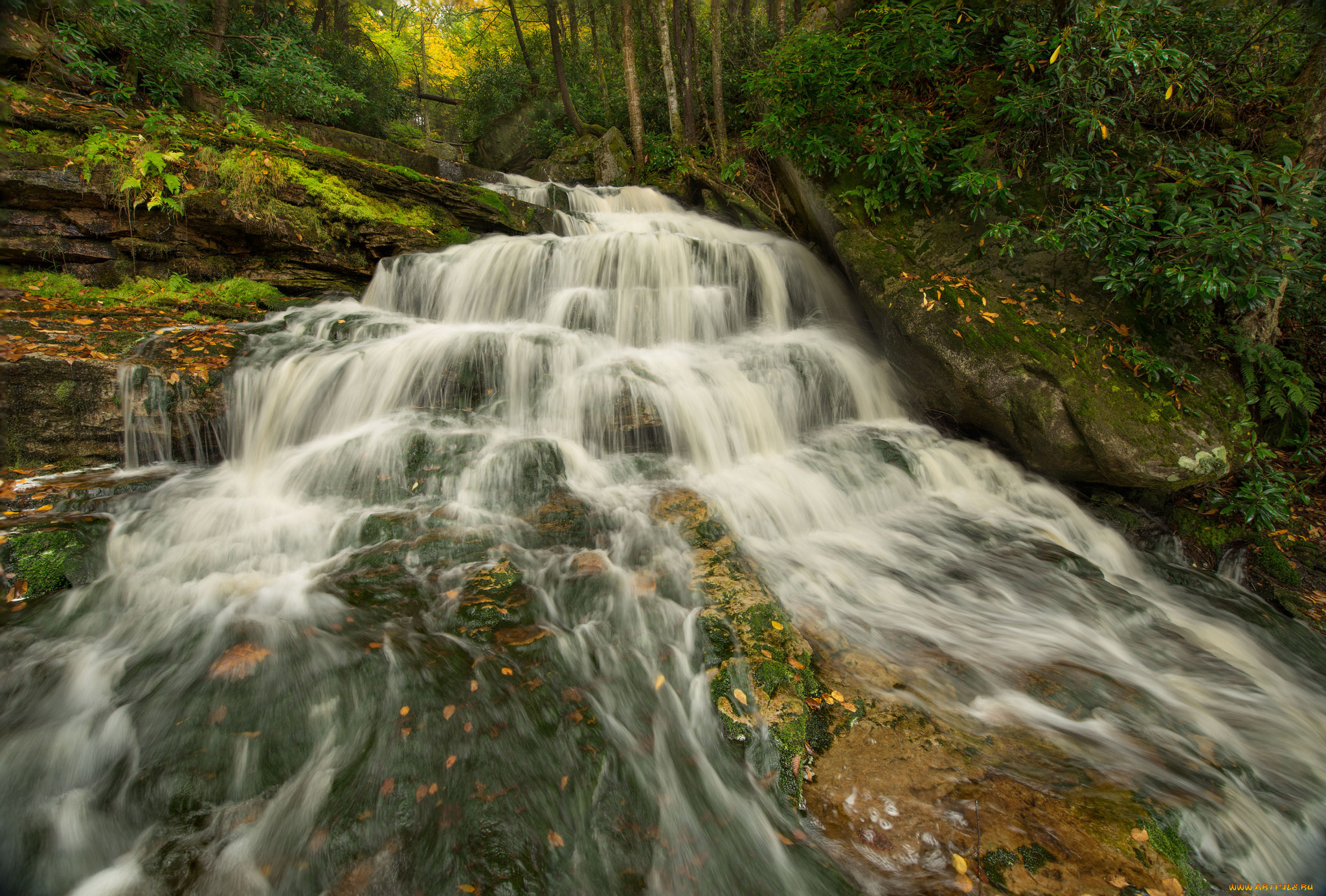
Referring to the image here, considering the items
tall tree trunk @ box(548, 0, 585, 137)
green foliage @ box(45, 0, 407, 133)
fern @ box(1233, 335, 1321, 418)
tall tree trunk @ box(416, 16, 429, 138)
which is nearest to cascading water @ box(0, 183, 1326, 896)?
fern @ box(1233, 335, 1321, 418)

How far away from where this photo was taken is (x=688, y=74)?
1298 cm

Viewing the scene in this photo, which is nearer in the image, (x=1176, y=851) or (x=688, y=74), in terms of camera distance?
(x=1176, y=851)

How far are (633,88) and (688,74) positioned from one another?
150 centimetres

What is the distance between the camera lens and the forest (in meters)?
2.26

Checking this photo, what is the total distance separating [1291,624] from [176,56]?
14.5 metres

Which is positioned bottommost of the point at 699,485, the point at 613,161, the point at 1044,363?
the point at 699,485

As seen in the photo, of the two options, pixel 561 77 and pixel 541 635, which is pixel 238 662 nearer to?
pixel 541 635

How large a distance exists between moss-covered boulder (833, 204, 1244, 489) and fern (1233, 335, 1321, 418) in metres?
0.23

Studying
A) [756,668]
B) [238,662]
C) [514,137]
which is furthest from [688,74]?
[238,662]

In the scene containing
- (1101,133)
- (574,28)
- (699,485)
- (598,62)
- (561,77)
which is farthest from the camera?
(574,28)

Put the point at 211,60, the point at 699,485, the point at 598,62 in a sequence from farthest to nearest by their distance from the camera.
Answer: the point at 598,62, the point at 211,60, the point at 699,485

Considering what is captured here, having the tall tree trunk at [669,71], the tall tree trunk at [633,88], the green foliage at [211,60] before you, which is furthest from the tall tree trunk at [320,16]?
the tall tree trunk at [669,71]

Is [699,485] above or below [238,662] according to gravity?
above

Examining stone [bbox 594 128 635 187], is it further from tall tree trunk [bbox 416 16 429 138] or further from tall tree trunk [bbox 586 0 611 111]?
tall tree trunk [bbox 416 16 429 138]
